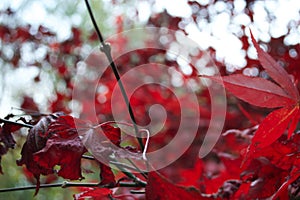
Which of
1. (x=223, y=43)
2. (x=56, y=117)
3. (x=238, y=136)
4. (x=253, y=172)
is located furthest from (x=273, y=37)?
(x=56, y=117)

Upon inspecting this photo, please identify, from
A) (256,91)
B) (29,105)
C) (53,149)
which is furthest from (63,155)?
(29,105)

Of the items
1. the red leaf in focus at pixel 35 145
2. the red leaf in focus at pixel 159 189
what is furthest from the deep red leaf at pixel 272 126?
the red leaf in focus at pixel 35 145

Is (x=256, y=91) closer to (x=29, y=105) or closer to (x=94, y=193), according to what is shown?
(x=94, y=193)

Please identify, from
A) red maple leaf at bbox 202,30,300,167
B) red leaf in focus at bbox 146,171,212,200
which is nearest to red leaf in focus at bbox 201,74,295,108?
red maple leaf at bbox 202,30,300,167

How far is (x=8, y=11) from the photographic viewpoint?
188cm

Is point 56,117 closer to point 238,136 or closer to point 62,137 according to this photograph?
point 62,137

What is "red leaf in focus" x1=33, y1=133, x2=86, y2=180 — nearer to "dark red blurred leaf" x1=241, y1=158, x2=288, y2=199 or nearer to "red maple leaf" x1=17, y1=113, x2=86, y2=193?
"red maple leaf" x1=17, y1=113, x2=86, y2=193

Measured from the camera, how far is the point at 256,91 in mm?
486

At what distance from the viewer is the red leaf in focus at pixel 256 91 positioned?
48 centimetres

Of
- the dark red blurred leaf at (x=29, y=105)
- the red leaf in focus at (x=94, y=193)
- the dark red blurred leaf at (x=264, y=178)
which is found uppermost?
the dark red blurred leaf at (x=29, y=105)

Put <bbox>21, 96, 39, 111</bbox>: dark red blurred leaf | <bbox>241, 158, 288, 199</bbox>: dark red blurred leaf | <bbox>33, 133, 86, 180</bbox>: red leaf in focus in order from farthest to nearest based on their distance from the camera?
<bbox>21, 96, 39, 111</bbox>: dark red blurred leaf < <bbox>241, 158, 288, 199</bbox>: dark red blurred leaf < <bbox>33, 133, 86, 180</bbox>: red leaf in focus

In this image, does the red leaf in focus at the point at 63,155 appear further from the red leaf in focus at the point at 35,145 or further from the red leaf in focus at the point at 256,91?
the red leaf in focus at the point at 256,91

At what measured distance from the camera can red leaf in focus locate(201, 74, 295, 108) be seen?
48cm

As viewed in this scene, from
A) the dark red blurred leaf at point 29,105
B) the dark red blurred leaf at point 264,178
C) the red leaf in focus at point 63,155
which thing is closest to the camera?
the red leaf in focus at point 63,155
